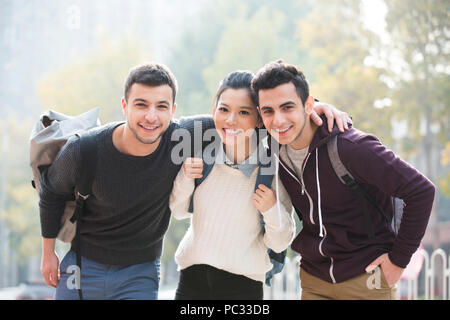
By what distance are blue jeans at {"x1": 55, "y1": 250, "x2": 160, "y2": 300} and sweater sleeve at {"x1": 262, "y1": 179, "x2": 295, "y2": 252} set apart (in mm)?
677

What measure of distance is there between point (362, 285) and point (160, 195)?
112cm

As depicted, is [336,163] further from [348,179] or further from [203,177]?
[203,177]

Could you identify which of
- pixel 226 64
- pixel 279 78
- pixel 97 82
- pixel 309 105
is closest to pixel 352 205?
pixel 309 105

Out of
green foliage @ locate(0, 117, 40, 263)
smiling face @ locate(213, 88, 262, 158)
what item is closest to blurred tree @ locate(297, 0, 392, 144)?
smiling face @ locate(213, 88, 262, 158)

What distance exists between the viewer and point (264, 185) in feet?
8.02

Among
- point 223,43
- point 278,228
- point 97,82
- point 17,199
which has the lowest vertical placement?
point 278,228

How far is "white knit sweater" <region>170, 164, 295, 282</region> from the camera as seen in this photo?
8.11 ft

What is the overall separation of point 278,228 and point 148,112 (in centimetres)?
89

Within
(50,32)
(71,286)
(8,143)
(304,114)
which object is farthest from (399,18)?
(50,32)

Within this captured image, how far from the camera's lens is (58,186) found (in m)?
2.49

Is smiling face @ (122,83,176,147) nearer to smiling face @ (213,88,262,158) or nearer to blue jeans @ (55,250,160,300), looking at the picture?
smiling face @ (213,88,262,158)

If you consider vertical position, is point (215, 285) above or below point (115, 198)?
below

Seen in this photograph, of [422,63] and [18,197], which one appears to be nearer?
[422,63]

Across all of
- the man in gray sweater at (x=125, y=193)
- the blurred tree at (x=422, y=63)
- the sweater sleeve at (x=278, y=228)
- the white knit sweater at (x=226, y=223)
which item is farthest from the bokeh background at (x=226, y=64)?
the sweater sleeve at (x=278, y=228)
